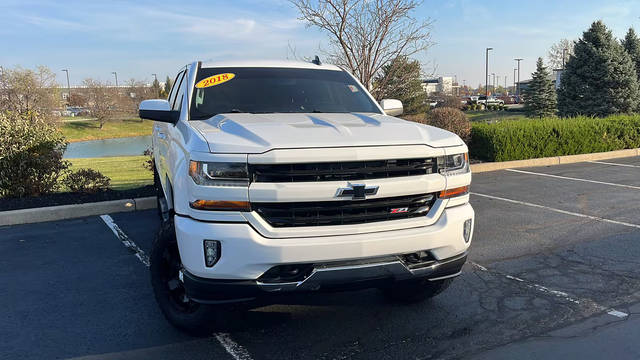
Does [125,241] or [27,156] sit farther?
[27,156]

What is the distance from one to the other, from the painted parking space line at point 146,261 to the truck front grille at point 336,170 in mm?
1275

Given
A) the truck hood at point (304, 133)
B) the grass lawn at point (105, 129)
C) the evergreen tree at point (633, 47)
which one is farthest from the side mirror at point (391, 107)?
the grass lawn at point (105, 129)

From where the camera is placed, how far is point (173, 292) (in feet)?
12.1

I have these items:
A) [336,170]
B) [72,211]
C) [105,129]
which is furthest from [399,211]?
[105,129]

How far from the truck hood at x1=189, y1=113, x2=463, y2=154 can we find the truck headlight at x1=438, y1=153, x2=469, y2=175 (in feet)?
0.30

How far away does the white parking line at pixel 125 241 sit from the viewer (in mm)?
5648

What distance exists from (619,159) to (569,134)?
178cm

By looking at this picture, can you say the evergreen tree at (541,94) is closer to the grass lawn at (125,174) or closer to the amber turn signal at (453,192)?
the grass lawn at (125,174)

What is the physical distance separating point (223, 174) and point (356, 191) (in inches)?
31.8

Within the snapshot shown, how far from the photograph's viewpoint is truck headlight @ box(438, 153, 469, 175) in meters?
3.38

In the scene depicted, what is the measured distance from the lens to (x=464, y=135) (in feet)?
42.5

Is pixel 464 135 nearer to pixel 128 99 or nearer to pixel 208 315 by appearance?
pixel 208 315

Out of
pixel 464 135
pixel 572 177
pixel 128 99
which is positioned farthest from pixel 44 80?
pixel 572 177

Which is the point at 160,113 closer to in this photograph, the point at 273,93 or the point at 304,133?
the point at 273,93
